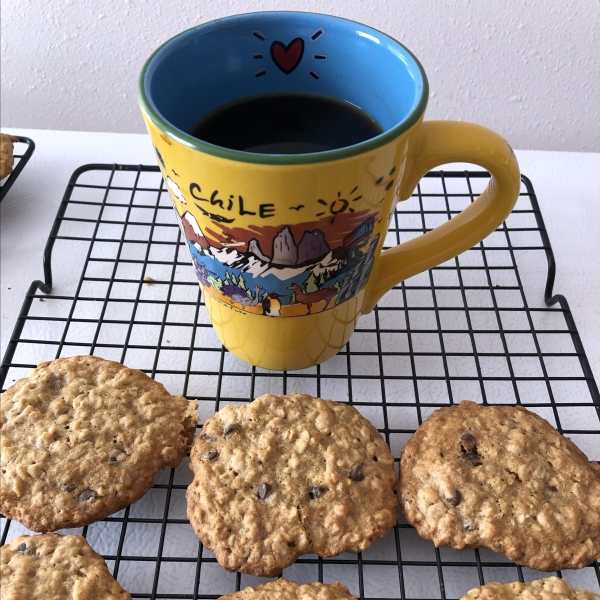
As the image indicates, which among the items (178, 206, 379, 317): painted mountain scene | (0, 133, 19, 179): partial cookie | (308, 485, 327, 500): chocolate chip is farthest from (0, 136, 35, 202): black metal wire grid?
(308, 485, 327, 500): chocolate chip

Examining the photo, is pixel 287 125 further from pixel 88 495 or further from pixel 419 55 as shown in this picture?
pixel 419 55

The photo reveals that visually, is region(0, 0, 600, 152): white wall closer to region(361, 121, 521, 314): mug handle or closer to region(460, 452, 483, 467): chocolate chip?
region(361, 121, 521, 314): mug handle

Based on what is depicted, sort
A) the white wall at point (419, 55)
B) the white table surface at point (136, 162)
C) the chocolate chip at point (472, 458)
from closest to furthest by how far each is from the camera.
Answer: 1. the chocolate chip at point (472, 458)
2. the white table surface at point (136, 162)
3. the white wall at point (419, 55)

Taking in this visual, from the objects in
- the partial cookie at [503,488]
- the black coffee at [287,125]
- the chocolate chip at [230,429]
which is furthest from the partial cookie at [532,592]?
the black coffee at [287,125]

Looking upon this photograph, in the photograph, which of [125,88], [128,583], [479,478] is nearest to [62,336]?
[128,583]

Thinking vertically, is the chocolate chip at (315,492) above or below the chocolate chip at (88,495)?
above

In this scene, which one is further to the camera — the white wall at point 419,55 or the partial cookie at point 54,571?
the white wall at point 419,55

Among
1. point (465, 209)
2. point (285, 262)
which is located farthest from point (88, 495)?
point (465, 209)

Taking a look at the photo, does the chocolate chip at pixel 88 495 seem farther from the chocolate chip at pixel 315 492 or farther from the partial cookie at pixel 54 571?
the chocolate chip at pixel 315 492
